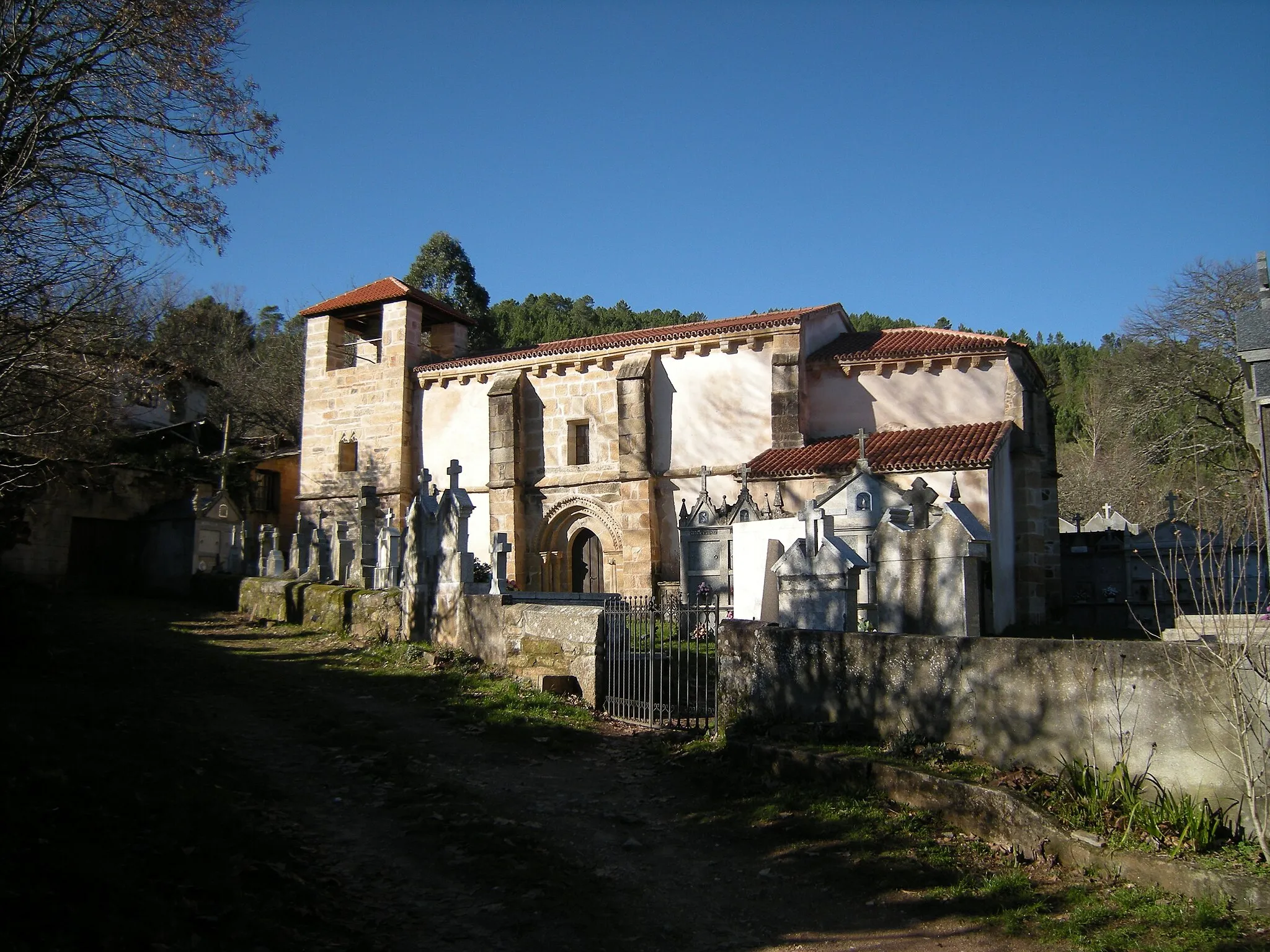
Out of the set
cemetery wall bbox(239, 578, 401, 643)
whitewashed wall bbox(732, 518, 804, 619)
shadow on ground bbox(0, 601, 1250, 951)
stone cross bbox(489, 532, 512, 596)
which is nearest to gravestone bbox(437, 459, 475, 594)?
cemetery wall bbox(239, 578, 401, 643)

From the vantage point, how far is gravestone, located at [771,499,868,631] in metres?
8.76

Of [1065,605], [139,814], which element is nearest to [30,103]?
[139,814]

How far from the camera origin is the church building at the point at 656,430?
19219 millimetres

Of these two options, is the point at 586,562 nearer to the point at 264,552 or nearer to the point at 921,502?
the point at 264,552

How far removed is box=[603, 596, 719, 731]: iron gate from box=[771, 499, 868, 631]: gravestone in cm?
77

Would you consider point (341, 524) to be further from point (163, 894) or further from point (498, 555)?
point (163, 894)

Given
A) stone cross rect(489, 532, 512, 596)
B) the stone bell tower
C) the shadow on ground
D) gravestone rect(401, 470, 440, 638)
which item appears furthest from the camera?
the stone bell tower

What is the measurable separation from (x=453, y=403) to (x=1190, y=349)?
19.3 metres

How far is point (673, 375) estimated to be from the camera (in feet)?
75.4

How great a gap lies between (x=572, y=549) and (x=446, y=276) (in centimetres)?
2009

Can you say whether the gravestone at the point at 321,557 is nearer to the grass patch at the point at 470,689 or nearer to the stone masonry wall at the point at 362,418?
the stone masonry wall at the point at 362,418

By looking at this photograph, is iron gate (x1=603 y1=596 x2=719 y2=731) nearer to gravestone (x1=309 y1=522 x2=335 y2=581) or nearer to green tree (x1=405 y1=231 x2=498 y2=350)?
gravestone (x1=309 y1=522 x2=335 y2=581)

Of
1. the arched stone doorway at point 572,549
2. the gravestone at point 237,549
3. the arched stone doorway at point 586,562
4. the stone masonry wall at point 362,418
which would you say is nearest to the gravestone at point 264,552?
the gravestone at point 237,549

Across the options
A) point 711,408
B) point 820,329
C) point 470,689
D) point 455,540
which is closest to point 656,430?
point 711,408
